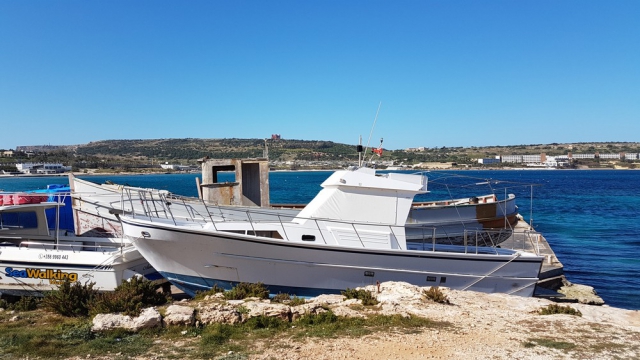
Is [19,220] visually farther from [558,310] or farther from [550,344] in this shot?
[558,310]

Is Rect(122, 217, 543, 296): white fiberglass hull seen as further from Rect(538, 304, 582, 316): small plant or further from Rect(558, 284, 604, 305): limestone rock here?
Rect(558, 284, 604, 305): limestone rock

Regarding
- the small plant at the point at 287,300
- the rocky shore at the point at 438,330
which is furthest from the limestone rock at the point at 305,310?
the small plant at the point at 287,300

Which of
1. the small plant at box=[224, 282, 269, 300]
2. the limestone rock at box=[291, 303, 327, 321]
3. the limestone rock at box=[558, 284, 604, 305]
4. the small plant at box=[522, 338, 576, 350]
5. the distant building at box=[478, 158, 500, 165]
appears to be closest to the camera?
the small plant at box=[522, 338, 576, 350]

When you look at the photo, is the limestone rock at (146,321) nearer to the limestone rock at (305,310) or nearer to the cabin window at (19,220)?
the limestone rock at (305,310)

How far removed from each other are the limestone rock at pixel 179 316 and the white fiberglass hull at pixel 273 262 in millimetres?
3191

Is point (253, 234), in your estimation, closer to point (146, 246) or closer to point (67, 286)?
point (146, 246)

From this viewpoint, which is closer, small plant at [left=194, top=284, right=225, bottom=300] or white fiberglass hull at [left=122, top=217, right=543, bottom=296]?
small plant at [left=194, top=284, right=225, bottom=300]

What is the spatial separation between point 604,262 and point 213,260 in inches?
822

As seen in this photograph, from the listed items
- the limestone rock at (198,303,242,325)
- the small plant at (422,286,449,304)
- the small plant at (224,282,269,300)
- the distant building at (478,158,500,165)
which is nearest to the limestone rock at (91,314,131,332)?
the limestone rock at (198,303,242,325)

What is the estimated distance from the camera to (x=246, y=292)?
445 inches

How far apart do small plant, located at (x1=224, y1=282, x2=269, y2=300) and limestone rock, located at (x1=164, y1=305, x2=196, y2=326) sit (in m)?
2.26

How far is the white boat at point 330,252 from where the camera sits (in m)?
12.0

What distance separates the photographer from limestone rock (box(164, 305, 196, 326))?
850 cm

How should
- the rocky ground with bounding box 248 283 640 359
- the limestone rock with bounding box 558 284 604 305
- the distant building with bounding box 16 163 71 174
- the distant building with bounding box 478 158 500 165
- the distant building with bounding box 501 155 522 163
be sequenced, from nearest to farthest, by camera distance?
the rocky ground with bounding box 248 283 640 359, the limestone rock with bounding box 558 284 604 305, the distant building with bounding box 16 163 71 174, the distant building with bounding box 478 158 500 165, the distant building with bounding box 501 155 522 163
